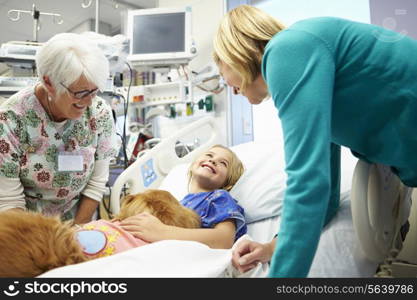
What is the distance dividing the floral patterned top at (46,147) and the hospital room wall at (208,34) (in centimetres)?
149

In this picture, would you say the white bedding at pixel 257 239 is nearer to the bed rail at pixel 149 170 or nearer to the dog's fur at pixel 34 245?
the dog's fur at pixel 34 245

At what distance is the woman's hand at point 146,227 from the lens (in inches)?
44.6

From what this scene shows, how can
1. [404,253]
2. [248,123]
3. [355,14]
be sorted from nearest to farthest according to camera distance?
[404,253] < [355,14] < [248,123]

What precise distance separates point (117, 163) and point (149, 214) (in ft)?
5.40

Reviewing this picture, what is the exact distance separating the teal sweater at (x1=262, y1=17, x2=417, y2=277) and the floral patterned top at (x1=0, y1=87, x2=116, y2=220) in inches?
43.5

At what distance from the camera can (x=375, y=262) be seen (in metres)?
1.12

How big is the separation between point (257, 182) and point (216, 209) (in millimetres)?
348

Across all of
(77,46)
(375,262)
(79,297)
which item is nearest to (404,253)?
(375,262)

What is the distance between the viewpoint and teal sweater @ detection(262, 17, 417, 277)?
27.1 inches

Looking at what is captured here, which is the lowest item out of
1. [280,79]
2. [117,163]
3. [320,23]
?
[117,163]

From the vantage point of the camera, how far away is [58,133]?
1.58 meters

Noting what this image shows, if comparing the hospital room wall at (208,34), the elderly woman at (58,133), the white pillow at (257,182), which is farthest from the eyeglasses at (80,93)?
the hospital room wall at (208,34)

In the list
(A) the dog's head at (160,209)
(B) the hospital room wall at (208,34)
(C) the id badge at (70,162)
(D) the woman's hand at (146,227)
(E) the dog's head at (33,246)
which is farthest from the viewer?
(B) the hospital room wall at (208,34)

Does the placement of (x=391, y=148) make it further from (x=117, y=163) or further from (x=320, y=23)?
(x=117, y=163)
